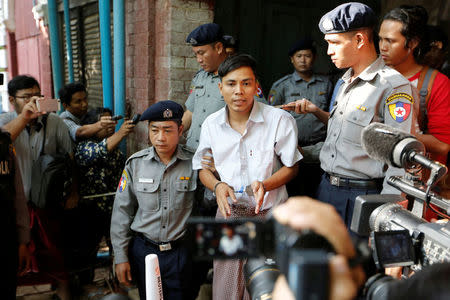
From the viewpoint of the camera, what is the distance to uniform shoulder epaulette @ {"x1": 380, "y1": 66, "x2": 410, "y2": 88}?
207cm

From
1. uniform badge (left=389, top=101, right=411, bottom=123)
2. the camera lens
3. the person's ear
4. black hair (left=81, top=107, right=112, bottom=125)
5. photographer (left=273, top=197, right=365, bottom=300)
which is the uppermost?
the person's ear

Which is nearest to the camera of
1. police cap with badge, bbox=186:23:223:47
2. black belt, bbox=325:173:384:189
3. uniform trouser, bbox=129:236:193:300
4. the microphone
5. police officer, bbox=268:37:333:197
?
the microphone

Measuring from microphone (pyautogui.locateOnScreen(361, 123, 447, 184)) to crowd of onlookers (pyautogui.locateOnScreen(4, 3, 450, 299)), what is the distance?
705 millimetres

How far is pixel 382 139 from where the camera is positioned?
1.36 meters

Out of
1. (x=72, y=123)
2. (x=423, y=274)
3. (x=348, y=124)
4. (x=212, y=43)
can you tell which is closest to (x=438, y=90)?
(x=348, y=124)

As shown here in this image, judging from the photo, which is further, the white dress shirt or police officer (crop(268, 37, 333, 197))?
police officer (crop(268, 37, 333, 197))

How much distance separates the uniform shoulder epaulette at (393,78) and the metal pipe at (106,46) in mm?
2893

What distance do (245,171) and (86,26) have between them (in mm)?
4780

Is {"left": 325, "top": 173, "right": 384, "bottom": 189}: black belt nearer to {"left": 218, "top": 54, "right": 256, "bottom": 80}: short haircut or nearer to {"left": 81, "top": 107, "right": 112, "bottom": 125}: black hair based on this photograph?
{"left": 218, "top": 54, "right": 256, "bottom": 80}: short haircut

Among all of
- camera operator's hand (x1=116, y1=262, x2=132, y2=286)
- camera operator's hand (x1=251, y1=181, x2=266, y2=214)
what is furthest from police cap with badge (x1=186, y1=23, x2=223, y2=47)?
camera operator's hand (x1=116, y1=262, x2=132, y2=286)

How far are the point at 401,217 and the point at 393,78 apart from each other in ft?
3.33

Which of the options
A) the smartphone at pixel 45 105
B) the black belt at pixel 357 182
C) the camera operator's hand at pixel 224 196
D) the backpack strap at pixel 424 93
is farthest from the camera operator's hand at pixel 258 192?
the smartphone at pixel 45 105

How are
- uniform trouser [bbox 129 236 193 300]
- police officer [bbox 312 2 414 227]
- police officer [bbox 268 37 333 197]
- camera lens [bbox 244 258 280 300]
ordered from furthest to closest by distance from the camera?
police officer [bbox 268 37 333 197], uniform trouser [bbox 129 236 193 300], police officer [bbox 312 2 414 227], camera lens [bbox 244 258 280 300]

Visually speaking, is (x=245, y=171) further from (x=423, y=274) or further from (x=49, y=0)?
(x=49, y=0)
